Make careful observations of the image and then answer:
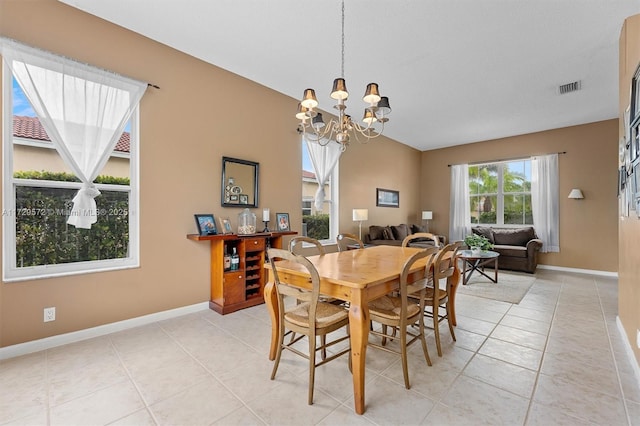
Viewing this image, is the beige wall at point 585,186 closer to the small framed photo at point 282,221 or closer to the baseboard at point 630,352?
the baseboard at point 630,352

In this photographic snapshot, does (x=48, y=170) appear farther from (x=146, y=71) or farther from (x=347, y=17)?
(x=347, y=17)

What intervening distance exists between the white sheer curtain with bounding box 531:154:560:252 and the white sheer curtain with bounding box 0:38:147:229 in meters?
7.09

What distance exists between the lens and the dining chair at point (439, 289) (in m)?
2.23

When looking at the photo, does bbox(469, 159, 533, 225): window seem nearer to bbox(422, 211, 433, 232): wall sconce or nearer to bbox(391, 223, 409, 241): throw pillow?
bbox(422, 211, 433, 232): wall sconce

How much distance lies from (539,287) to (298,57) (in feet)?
15.7

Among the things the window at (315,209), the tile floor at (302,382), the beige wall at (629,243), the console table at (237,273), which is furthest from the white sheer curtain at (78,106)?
the beige wall at (629,243)

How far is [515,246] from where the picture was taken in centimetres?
567

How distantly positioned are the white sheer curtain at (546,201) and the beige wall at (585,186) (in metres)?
0.10

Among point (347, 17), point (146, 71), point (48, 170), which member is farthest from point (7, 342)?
point (347, 17)

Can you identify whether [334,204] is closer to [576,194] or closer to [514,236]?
[514,236]

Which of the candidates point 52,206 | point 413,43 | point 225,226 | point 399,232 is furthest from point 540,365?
point 52,206

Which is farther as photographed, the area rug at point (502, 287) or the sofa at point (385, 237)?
the sofa at point (385, 237)

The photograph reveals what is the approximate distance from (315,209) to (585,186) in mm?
5189

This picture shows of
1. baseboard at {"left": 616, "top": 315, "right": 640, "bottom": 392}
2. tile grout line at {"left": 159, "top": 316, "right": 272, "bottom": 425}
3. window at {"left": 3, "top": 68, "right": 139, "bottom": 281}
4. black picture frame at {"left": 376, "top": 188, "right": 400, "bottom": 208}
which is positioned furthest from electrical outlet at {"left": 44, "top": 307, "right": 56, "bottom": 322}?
black picture frame at {"left": 376, "top": 188, "right": 400, "bottom": 208}
